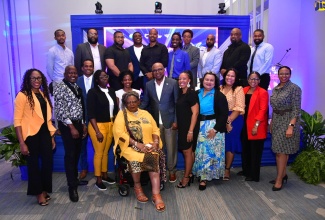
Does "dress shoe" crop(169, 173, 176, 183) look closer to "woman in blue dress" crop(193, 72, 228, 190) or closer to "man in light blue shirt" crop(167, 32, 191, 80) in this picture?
"woman in blue dress" crop(193, 72, 228, 190)

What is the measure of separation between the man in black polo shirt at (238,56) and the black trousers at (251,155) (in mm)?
962

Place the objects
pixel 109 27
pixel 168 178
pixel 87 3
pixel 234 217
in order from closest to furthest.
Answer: pixel 234 217
pixel 168 178
pixel 109 27
pixel 87 3

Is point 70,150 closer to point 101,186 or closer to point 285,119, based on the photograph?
point 101,186

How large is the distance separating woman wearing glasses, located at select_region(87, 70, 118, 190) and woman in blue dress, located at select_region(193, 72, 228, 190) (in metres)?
1.09

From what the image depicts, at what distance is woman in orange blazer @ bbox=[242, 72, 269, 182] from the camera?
3.42m

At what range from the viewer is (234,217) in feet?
8.93

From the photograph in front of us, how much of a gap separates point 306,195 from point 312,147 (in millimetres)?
994

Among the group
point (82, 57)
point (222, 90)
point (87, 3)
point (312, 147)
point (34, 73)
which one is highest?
point (87, 3)

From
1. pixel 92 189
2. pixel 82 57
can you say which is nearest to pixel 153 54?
pixel 82 57

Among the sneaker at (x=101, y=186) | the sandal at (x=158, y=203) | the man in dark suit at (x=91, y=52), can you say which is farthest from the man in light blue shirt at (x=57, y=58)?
the sandal at (x=158, y=203)

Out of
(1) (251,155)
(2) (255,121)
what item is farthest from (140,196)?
(2) (255,121)

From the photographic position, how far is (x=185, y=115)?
325 centimetres

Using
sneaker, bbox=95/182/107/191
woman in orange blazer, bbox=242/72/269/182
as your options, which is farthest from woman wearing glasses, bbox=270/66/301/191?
sneaker, bbox=95/182/107/191

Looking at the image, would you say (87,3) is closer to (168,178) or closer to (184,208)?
(168,178)
